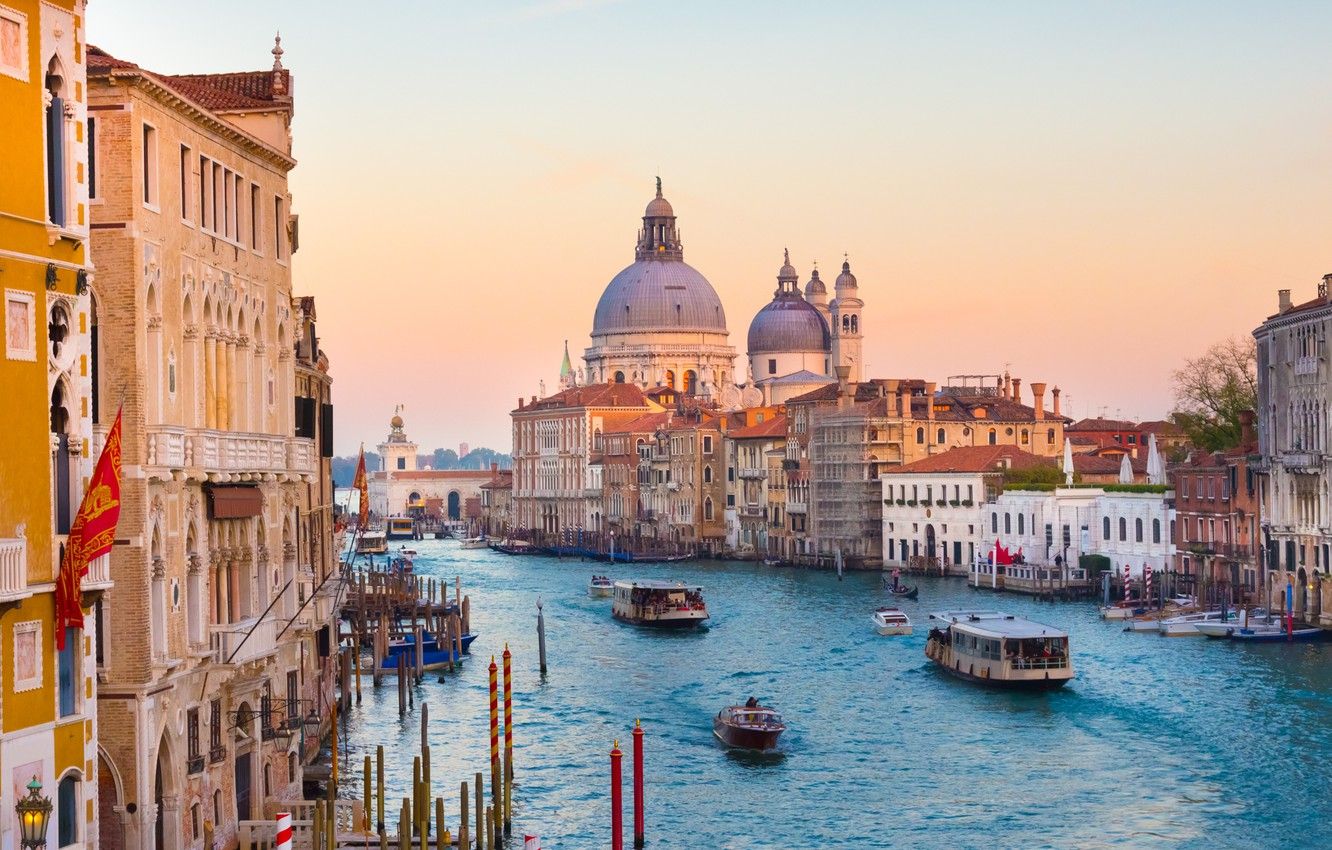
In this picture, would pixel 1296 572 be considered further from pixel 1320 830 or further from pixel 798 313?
pixel 798 313

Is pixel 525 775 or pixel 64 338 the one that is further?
pixel 525 775

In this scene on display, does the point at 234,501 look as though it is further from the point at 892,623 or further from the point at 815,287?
the point at 815,287

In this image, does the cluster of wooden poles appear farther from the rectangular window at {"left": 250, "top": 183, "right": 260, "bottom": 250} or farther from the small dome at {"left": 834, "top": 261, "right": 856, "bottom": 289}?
the small dome at {"left": 834, "top": 261, "right": 856, "bottom": 289}

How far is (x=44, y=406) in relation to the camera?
11.8 meters

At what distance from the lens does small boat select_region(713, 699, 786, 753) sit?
25.2 m

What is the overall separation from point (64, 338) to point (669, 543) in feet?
226

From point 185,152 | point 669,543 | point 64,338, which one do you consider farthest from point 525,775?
point 669,543

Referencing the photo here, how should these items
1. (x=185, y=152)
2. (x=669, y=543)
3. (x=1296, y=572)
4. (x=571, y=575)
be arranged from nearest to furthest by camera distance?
(x=185, y=152)
(x=1296, y=572)
(x=571, y=575)
(x=669, y=543)

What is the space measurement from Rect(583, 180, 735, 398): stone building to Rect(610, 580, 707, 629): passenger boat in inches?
2340

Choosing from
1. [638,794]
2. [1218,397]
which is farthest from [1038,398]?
[638,794]

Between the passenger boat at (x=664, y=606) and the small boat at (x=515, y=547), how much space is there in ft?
140

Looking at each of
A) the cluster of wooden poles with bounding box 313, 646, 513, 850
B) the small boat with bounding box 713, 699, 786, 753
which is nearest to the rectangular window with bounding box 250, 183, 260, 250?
the cluster of wooden poles with bounding box 313, 646, 513, 850

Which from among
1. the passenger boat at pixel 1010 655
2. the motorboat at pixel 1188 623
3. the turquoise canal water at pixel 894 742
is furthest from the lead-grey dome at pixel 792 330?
the passenger boat at pixel 1010 655

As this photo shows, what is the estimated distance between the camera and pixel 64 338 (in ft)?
39.8
